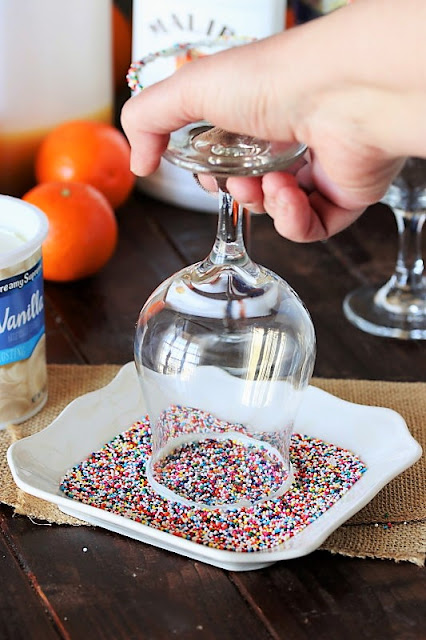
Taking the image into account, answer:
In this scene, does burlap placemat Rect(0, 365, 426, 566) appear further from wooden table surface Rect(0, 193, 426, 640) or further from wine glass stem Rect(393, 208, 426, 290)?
wine glass stem Rect(393, 208, 426, 290)

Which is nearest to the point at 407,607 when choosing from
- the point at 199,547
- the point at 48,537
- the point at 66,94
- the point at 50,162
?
the point at 199,547

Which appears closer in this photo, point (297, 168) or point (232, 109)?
point (232, 109)

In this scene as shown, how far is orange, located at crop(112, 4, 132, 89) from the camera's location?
50.6 inches

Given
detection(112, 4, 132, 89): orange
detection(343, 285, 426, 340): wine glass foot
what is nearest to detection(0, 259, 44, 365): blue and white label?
detection(343, 285, 426, 340): wine glass foot

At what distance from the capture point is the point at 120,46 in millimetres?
Answer: 1297

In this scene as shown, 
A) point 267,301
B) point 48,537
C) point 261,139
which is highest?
point 261,139

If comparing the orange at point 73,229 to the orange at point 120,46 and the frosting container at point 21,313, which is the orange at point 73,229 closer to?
the frosting container at point 21,313

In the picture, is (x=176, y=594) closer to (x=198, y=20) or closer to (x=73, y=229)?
(x=73, y=229)

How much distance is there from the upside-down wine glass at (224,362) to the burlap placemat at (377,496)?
62 mm

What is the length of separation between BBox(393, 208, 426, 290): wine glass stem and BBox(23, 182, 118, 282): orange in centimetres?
28

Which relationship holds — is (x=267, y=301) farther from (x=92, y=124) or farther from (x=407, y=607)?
(x=92, y=124)

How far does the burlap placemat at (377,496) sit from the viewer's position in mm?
660

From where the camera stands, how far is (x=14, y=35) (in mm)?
1117

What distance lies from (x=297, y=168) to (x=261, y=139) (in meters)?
0.07
